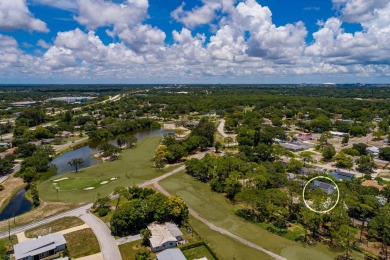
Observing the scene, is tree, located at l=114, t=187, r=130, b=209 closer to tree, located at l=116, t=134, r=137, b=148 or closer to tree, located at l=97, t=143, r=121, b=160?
tree, located at l=97, t=143, r=121, b=160

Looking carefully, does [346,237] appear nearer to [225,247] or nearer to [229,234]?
[229,234]

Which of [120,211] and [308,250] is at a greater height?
[120,211]

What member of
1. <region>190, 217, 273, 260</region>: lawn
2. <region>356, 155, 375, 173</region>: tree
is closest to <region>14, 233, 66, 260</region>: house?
<region>190, 217, 273, 260</region>: lawn

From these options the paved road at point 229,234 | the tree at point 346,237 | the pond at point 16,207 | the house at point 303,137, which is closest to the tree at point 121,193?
the paved road at point 229,234

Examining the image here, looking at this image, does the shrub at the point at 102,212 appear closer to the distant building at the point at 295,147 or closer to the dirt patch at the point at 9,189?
the dirt patch at the point at 9,189

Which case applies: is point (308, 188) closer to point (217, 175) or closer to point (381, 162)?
point (217, 175)

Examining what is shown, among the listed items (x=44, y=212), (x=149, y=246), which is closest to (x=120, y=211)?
(x=149, y=246)

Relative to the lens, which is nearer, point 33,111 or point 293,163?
point 293,163
